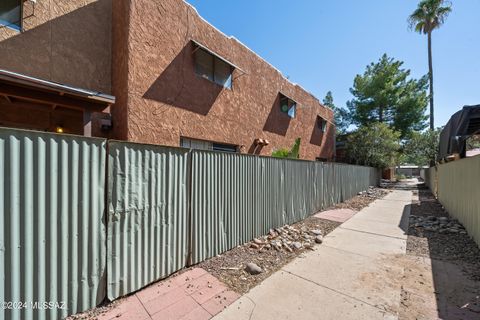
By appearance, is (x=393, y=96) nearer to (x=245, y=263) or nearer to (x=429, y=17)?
(x=429, y=17)

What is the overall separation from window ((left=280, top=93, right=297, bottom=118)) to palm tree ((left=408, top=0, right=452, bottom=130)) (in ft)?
61.3

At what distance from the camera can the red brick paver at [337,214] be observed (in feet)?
25.1

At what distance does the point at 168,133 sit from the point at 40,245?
4.92 metres

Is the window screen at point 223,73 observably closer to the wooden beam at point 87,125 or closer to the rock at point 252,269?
the wooden beam at point 87,125

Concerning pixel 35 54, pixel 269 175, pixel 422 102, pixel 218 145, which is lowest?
pixel 269 175

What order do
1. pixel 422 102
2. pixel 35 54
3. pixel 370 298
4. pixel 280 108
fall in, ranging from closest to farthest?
pixel 370 298 < pixel 35 54 < pixel 280 108 < pixel 422 102

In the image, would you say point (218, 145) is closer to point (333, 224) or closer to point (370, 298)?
point (333, 224)

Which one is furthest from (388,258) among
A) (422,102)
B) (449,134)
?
(422,102)

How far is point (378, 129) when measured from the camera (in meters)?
19.6

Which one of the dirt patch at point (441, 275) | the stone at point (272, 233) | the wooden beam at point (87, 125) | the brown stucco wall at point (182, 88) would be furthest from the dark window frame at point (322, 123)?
the wooden beam at point (87, 125)

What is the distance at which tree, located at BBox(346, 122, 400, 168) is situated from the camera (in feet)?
63.5

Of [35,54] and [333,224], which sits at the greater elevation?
[35,54]

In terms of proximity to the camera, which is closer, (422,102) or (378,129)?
(378,129)

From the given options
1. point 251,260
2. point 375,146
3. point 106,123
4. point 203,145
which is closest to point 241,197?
point 251,260
